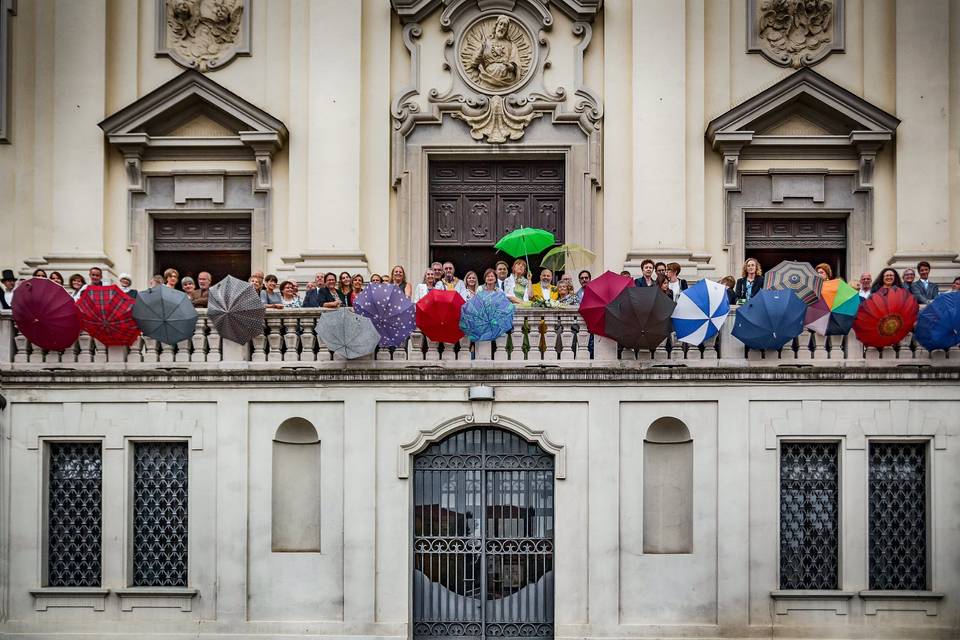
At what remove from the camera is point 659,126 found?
31.2 metres

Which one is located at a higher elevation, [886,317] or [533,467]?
[886,317]

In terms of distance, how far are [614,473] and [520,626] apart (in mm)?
3334

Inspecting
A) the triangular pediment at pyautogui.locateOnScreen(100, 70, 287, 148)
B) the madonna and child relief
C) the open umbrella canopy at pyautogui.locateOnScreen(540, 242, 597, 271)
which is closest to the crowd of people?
the open umbrella canopy at pyautogui.locateOnScreen(540, 242, 597, 271)

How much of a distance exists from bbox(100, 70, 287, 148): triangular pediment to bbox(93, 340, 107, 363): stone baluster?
5413 mm

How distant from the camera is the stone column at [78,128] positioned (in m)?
31.6

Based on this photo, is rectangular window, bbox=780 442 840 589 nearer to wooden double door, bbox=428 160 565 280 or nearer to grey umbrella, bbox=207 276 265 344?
wooden double door, bbox=428 160 565 280

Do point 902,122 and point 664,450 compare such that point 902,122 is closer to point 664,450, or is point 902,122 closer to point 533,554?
point 664,450

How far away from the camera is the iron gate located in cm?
2780

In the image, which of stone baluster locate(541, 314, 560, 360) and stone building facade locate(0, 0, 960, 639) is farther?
stone baluster locate(541, 314, 560, 360)

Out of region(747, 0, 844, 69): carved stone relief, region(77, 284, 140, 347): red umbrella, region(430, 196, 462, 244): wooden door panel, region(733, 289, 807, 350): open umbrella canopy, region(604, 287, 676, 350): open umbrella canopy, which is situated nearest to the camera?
region(733, 289, 807, 350): open umbrella canopy

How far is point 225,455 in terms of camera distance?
28.0 m

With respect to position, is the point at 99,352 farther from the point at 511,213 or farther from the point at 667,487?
the point at 667,487

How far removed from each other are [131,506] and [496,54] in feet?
39.2

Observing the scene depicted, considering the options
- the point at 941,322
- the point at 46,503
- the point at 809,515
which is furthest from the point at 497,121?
the point at 46,503
